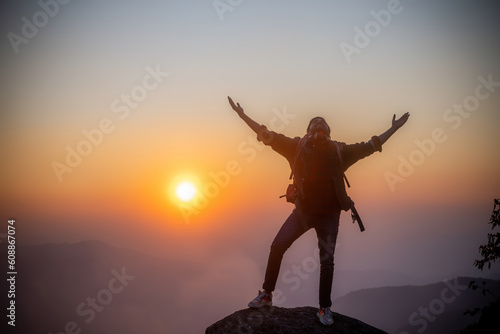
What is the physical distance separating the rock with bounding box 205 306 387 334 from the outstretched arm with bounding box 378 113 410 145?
164 inches

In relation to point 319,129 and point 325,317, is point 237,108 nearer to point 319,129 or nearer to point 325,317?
point 319,129

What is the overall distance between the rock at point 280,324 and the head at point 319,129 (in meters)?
4.05

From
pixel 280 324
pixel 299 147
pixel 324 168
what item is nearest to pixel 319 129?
pixel 299 147

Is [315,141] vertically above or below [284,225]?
above

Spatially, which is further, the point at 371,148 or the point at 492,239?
the point at 492,239

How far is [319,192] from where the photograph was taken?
655cm

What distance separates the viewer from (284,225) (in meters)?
6.80

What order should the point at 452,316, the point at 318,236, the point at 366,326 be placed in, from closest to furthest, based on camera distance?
the point at 318,236, the point at 366,326, the point at 452,316

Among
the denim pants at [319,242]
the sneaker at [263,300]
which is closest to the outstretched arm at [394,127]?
the denim pants at [319,242]

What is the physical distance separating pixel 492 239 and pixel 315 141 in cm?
573

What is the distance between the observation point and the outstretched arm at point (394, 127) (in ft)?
22.5

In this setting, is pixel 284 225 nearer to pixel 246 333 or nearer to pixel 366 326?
pixel 246 333

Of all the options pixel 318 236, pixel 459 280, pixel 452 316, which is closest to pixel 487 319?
pixel 318 236

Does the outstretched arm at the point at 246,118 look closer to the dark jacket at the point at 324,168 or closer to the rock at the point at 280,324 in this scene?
the dark jacket at the point at 324,168
